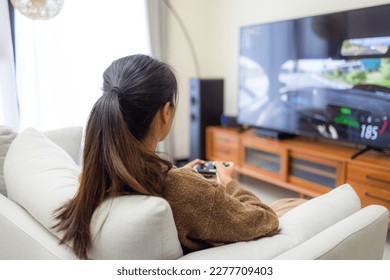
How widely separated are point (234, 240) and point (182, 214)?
181 mm

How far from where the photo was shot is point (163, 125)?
946 millimetres

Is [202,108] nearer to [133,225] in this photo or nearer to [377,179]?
[377,179]

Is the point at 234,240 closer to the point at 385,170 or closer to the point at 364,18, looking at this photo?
the point at 385,170

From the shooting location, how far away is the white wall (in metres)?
3.41

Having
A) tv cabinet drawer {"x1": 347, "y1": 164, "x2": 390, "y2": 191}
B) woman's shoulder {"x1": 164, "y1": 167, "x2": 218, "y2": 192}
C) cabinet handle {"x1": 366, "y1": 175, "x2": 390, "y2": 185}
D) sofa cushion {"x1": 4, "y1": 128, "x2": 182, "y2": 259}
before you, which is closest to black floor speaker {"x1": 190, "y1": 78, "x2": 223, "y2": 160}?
tv cabinet drawer {"x1": 347, "y1": 164, "x2": 390, "y2": 191}

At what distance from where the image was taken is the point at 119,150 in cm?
81

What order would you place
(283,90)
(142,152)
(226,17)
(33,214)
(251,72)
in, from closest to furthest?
(142,152) < (33,214) < (283,90) < (251,72) < (226,17)

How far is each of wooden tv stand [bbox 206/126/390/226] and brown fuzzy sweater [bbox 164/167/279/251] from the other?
4.51 ft

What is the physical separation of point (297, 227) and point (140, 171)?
1.66 feet

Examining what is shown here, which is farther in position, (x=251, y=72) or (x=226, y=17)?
(x=226, y=17)

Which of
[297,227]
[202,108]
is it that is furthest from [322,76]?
[297,227]

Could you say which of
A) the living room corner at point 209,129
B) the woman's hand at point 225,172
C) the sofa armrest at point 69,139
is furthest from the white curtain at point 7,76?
the woman's hand at point 225,172

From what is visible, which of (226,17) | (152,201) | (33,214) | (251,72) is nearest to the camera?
(152,201)
